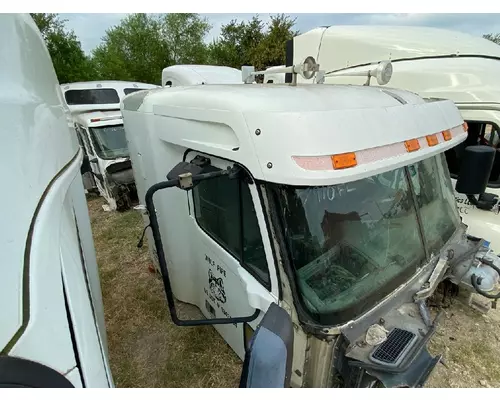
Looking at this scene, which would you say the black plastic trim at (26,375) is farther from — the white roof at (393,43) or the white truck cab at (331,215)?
the white roof at (393,43)

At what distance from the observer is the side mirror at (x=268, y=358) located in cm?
143

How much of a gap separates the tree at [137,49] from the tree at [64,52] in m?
3.99

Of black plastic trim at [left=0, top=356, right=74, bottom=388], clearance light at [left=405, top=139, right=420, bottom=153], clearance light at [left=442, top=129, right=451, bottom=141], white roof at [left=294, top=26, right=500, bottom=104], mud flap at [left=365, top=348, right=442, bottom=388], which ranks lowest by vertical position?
mud flap at [left=365, top=348, right=442, bottom=388]

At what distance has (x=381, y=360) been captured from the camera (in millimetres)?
1630

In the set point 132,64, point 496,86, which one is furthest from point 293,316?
point 132,64

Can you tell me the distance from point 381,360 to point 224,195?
132 cm

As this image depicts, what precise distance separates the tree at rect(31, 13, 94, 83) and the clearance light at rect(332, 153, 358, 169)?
1849 cm

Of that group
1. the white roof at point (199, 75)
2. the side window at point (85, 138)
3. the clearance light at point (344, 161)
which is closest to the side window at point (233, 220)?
the clearance light at point (344, 161)

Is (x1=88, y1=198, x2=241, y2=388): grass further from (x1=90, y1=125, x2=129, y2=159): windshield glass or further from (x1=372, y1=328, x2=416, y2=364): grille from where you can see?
(x1=90, y1=125, x2=129, y2=159): windshield glass

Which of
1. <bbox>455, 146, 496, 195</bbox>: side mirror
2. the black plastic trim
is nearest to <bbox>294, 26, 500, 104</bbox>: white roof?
<bbox>455, 146, 496, 195</bbox>: side mirror

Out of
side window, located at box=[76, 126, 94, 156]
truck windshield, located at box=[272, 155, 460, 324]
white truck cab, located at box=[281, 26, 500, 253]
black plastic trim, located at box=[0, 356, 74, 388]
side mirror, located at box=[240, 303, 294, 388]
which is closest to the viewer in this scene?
black plastic trim, located at box=[0, 356, 74, 388]

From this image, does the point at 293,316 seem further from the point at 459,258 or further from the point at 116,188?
the point at 116,188

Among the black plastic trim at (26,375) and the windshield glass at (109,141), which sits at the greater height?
the black plastic trim at (26,375)

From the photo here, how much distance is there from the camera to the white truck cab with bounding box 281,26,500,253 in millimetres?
3365
